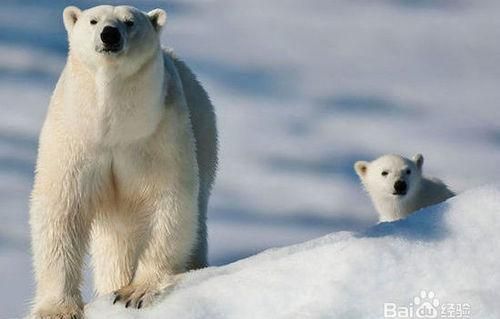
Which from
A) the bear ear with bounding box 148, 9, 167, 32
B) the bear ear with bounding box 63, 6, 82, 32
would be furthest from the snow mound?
the bear ear with bounding box 63, 6, 82, 32

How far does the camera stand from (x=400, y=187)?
419 inches

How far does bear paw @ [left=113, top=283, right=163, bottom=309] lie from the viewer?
5620 millimetres

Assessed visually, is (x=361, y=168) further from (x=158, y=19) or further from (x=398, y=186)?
(x=158, y=19)

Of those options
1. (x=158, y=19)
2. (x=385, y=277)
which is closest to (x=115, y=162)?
(x=158, y=19)

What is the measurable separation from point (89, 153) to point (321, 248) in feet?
5.21

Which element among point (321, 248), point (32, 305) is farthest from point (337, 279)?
point (32, 305)

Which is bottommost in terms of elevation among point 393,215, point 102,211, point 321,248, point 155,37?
point 393,215

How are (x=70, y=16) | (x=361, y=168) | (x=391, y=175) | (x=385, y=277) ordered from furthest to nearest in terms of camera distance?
(x=361, y=168), (x=391, y=175), (x=70, y=16), (x=385, y=277)

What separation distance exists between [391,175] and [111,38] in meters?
6.01

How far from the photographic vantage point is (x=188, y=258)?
6375mm

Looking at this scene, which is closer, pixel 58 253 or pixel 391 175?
pixel 58 253

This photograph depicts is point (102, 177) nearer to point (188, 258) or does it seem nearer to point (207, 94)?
point (188, 258)

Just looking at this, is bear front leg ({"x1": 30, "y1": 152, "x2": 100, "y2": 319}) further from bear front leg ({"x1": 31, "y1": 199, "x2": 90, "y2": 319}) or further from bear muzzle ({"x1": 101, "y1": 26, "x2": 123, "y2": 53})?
bear muzzle ({"x1": 101, "y1": 26, "x2": 123, "y2": 53})

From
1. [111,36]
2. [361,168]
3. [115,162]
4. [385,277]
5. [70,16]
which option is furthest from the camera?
[361,168]
